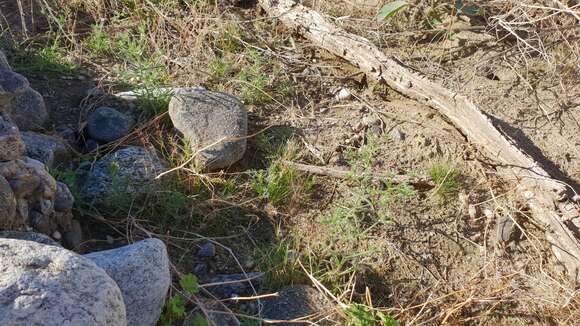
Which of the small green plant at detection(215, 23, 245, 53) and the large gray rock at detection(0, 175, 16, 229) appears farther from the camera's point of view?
the small green plant at detection(215, 23, 245, 53)

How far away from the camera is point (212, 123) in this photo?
138 inches

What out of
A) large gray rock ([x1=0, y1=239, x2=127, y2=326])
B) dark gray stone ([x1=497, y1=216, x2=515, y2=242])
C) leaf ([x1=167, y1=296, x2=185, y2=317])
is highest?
large gray rock ([x1=0, y1=239, x2=127, y2=326])

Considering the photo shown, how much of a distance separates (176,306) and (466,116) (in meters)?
1.70

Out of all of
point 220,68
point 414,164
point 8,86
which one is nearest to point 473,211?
point 414,164

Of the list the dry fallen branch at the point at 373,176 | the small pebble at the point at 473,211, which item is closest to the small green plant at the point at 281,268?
the dry fallen branch at the point at 373,176

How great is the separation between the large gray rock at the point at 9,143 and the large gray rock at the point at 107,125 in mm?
714

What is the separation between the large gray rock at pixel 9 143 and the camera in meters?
2.71

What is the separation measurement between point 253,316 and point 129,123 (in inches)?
47.3

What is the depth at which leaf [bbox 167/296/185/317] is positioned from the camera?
8.95 ft

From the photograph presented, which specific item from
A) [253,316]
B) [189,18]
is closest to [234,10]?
[189,18]

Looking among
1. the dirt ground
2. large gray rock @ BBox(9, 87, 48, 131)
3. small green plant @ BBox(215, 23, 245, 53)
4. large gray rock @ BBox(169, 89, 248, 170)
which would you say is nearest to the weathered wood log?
the dirt ground

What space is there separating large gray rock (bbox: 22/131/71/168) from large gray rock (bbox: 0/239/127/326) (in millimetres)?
913

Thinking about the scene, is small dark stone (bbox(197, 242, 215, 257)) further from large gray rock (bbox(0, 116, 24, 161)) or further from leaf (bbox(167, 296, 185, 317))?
large gray rock (bbox(0, 116, 24, 161))

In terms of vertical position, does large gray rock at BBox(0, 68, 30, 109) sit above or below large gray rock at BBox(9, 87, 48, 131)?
above
